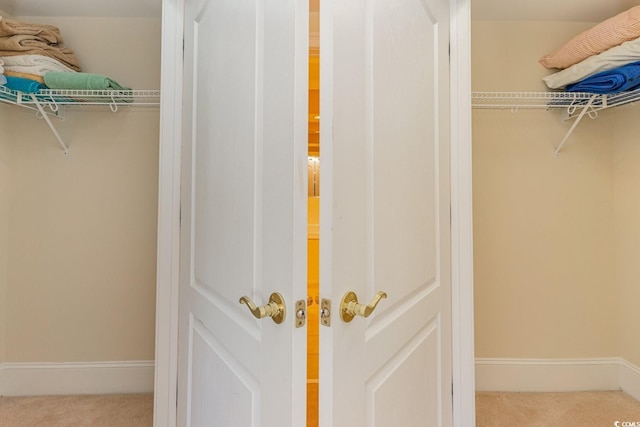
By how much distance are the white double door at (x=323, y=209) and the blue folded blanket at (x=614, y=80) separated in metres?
0.89

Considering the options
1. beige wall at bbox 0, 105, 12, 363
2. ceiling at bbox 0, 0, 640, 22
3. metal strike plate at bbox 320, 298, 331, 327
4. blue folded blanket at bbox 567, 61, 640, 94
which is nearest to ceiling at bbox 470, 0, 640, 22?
ceiling at bbox 0, 0, 640, 22

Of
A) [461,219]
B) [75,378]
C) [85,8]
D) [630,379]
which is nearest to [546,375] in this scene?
[630,379]

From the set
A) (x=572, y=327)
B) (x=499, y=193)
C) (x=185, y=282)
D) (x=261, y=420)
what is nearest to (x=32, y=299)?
(x=185, y=282)

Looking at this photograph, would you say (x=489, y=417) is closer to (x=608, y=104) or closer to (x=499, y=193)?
(x=499, y=193)

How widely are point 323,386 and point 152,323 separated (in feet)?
4.87

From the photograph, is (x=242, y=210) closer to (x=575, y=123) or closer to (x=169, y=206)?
(x=169, y=206)

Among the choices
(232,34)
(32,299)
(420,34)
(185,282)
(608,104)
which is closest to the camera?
(232,34)

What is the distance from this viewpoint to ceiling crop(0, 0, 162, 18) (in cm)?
172

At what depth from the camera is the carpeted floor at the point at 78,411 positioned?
5.26ft

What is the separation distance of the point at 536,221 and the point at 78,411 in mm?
2633

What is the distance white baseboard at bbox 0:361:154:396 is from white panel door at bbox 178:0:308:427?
0.83 m

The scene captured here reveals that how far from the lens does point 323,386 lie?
28.1 inches

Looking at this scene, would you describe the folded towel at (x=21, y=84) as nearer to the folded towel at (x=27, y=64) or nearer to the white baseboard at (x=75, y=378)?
the folded towel at (x=27, y=64)

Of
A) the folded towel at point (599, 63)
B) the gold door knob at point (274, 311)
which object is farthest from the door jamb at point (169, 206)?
the folded towel at point (599, 63)
